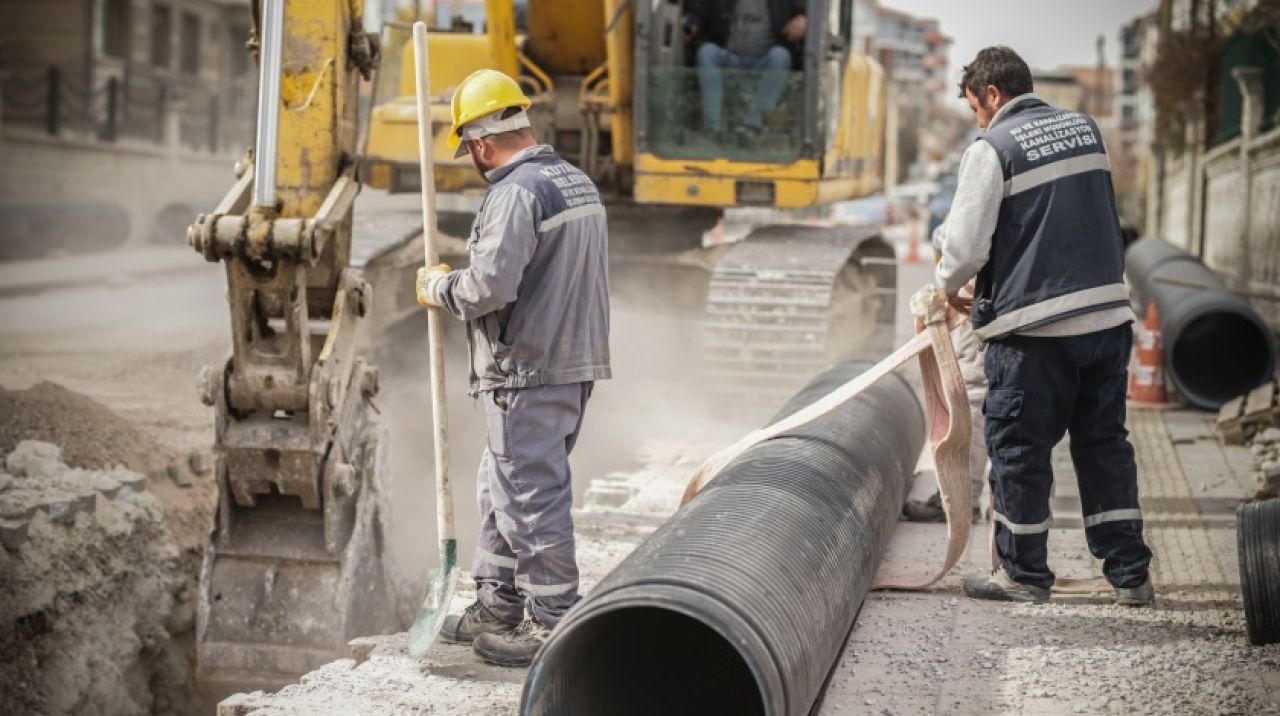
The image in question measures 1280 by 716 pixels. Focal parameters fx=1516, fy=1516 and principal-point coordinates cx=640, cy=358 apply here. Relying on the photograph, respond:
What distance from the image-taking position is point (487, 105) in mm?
5148

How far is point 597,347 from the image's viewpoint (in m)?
5.29

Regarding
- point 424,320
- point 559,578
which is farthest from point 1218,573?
point 424,320

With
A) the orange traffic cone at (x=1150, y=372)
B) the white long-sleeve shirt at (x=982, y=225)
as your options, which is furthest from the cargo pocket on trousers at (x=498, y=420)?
the orange traffic cone at (x=1150, y=372)

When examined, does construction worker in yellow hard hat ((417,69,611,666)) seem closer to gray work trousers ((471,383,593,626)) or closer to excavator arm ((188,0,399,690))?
gray work trousers ((471,383,593,626))

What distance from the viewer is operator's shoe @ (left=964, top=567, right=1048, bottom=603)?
5.63 meters

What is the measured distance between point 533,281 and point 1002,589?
212 centimetres

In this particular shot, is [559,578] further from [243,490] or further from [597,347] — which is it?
[243,490]

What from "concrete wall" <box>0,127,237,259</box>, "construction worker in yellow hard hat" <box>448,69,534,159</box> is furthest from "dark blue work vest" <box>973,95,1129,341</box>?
"concrete wall" <box>0,127,237,259</box>

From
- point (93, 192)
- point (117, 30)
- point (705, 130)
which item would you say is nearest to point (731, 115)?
point (705, 130)

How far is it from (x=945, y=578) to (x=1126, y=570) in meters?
0.77

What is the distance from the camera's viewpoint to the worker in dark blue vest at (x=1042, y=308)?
209 inches

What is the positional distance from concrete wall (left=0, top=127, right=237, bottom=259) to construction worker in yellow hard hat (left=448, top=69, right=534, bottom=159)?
19831 mm

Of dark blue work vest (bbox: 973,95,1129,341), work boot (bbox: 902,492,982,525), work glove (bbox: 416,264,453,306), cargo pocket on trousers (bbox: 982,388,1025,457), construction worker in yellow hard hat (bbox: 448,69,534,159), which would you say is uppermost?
construction worker in yellow hard hat (bbox: 448,69,534,159)

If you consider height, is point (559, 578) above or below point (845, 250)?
below
